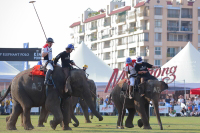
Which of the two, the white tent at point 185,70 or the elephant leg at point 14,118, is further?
the white tent at point 185,70

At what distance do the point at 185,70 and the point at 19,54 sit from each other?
657 inches

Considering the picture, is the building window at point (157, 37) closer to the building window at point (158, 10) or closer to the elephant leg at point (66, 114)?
the building window at point (158, 10)

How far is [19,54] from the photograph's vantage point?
45031 millimetres

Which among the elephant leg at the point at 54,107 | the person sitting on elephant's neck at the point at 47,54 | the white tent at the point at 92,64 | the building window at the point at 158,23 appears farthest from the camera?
the building window at the point at 158,23

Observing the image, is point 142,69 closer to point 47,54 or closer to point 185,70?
point 47,54

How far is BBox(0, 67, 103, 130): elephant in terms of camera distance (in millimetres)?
19594

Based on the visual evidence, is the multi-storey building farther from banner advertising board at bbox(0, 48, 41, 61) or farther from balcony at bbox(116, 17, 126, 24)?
banner advertising board at bbox(0, 48, 41, 61)

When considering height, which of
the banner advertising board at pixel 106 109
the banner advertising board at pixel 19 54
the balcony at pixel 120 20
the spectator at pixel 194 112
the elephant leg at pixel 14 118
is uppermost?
the balcony at pixel 120 20

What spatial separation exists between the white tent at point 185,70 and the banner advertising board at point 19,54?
12969mm

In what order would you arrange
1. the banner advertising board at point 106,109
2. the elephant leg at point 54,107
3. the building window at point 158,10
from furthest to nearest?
the building window at point 158,10 < the banner advertising board at point 106,109 < the elephant leg at point 54,107

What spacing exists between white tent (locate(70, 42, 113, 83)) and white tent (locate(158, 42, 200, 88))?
5742mm

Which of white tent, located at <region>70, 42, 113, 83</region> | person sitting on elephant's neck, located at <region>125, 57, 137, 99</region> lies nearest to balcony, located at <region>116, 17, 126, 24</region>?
white tent, located at <region>70, 42, 113, 83</region>

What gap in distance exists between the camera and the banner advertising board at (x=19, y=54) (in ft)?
147

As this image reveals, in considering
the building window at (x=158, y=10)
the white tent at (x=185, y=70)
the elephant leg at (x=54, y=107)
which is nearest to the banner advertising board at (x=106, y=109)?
the white tent at (x=185, y=70)
